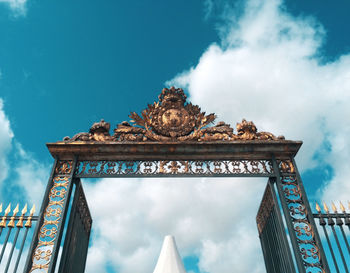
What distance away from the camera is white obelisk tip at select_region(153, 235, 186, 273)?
7.91m

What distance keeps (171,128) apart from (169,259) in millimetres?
3626

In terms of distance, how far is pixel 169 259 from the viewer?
26.6 feet

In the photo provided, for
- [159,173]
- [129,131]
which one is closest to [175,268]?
[159,173]

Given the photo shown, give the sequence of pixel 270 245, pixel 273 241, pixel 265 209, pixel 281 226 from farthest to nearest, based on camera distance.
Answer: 1. pixel 265 209
2. pixel 270 245
3. pixel 273 241
4. pixel 281 226

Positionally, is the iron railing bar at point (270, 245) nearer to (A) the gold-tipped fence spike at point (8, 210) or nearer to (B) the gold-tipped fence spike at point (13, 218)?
(B) the gold-tipped fence spike at point (13, 218)

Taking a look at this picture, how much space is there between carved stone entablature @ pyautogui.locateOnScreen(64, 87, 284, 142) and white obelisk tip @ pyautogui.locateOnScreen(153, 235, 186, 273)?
3.02 m

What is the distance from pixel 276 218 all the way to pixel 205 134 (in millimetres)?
2848

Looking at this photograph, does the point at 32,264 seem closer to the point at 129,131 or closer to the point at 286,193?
the point at 129,131

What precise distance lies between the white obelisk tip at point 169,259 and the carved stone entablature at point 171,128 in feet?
9.89

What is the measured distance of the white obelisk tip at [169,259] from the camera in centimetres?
791

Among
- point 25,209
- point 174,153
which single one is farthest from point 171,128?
point 25,209

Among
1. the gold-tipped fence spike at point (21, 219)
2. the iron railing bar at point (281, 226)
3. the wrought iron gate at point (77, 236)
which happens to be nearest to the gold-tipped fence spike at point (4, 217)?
the gold-tipped fence spike at point (21, 219)

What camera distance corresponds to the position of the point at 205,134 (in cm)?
828

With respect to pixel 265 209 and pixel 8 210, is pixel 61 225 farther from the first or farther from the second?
pixel 265 209
